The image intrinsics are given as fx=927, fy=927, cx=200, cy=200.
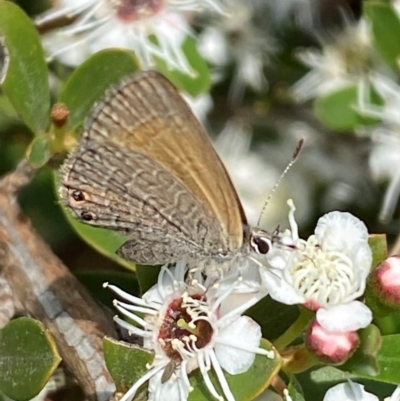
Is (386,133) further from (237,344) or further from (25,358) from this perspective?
(25,358)

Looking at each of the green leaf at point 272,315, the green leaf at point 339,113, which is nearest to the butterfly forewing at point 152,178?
the green leaf at point 272,315

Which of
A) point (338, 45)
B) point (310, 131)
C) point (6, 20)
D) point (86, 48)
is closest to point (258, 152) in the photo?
point (310, 131)

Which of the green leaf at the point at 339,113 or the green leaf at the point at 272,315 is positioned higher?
the green leaf at the point at 272,315

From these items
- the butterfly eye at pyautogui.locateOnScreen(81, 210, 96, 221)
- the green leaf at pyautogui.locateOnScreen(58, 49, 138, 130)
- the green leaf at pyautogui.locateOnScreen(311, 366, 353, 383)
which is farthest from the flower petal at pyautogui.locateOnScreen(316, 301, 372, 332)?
the green leaf at pyautogui.locateOnScreen(58, 49, 138, 130)

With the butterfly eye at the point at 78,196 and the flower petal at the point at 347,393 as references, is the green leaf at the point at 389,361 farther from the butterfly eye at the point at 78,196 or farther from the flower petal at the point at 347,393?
the butterfly eye at the point at 78,196

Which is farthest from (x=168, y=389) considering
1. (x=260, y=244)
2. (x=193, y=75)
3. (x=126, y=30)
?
(x=126, y=30)
